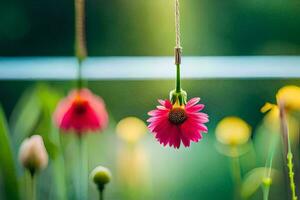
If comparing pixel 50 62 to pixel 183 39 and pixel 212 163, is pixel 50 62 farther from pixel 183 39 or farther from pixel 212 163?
pixel 212 163

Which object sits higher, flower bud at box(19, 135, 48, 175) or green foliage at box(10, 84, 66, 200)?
green foliage at box(10, 84, 66, 200)

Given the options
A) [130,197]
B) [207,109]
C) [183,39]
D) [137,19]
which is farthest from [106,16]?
[130,197]

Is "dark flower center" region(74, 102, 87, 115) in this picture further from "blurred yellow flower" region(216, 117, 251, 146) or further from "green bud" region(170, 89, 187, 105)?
"blurred yellow flower" region(216, 117, 251, 146)

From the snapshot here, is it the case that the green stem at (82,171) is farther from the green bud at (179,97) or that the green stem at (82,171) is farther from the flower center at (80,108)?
the green bud at (179,97)

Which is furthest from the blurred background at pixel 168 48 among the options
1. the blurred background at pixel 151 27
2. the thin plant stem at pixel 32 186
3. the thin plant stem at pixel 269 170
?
the thin plant stem at pixel 32 186

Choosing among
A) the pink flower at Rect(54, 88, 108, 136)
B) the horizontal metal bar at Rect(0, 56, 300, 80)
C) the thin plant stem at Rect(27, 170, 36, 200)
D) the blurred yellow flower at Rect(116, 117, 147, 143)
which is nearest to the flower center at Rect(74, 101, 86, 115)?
Answer: the pink flower at Rect(54, 88, 108, 136)

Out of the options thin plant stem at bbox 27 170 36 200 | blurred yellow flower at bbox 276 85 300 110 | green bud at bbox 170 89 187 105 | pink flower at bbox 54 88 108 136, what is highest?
blurred yellow flower at bbox 276 85 300 110

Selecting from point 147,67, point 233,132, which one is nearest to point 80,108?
point 233,132
